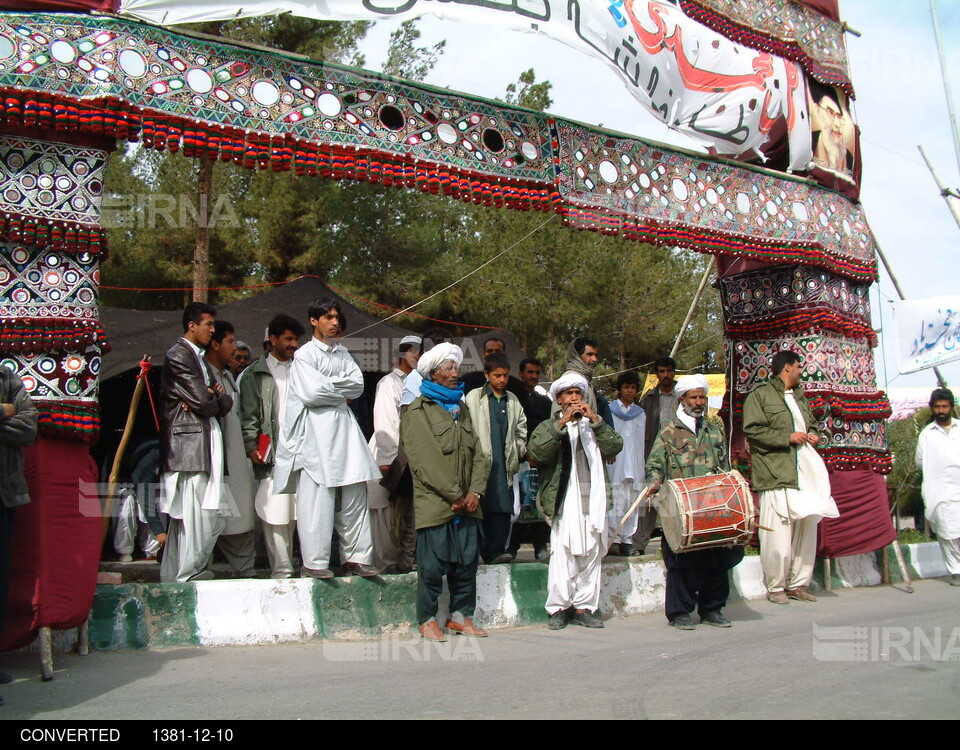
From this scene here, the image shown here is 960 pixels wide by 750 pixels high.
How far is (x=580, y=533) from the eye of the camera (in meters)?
6.10

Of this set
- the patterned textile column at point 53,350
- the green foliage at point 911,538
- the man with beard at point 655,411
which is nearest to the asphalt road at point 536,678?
the patterned textile column at point 53,350

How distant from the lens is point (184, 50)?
17.2 feet

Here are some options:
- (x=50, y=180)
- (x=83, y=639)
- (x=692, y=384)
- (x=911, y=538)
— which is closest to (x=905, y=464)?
(x=911, y=538)

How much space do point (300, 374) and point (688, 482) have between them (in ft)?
8.62

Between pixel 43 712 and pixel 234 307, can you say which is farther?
pixel 234 307

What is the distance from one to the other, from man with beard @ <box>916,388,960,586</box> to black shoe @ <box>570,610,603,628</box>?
467cm

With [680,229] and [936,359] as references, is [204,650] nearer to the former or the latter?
[680,229]

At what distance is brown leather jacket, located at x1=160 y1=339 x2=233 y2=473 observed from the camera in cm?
532

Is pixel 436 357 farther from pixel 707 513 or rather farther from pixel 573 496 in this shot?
pixel 707 513

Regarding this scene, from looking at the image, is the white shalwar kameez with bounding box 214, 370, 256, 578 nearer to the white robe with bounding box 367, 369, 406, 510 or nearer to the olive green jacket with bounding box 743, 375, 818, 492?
the white robe with bounding box 367, 369, 406, 510

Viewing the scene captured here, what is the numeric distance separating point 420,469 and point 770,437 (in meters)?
3.20

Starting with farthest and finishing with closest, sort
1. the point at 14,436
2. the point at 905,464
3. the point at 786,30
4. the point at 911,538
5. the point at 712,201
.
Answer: the point at 905,464 → the point at 911,538 → the point at 786,30 → the point at 712,201 → the point at 14,436

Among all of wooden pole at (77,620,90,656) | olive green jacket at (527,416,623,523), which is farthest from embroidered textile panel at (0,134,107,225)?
olive green jacket at (527,416,623,523)

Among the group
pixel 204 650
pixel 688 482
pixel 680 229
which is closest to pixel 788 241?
Result: pixel 680 229
